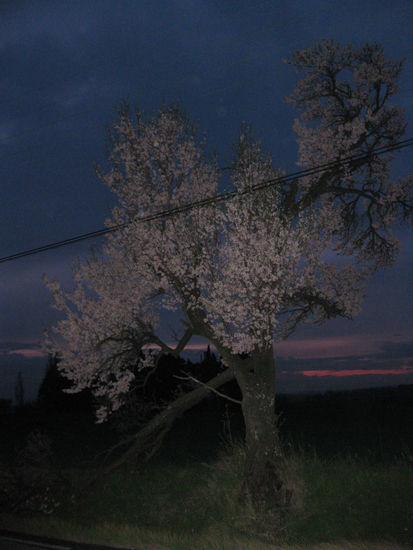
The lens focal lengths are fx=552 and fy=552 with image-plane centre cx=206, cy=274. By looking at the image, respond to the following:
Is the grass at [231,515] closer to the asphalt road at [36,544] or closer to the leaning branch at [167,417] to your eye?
the asphalt road at [36,544]

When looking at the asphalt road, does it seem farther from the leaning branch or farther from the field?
the leaning branch

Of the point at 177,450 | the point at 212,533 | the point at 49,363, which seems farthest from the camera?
the point at 49,363

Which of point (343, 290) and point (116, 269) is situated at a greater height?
point (116, 269)

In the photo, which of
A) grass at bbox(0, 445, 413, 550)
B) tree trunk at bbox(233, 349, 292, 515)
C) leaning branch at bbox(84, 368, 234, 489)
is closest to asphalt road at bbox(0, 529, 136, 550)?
grass at bbox(0, 445, 413, 550)

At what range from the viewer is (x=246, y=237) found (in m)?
14.2

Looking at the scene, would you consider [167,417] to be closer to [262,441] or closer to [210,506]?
[210,506]

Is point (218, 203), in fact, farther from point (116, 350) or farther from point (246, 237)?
point (116, 350)

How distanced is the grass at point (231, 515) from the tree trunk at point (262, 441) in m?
0.41

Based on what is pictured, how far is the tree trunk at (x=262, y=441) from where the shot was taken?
14.0m

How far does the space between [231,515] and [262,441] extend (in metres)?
2.03

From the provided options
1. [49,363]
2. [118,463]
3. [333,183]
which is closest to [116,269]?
[118,463]

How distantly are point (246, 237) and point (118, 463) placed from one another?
8.71 m

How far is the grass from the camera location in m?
12.3

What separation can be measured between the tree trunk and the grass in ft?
1.34
